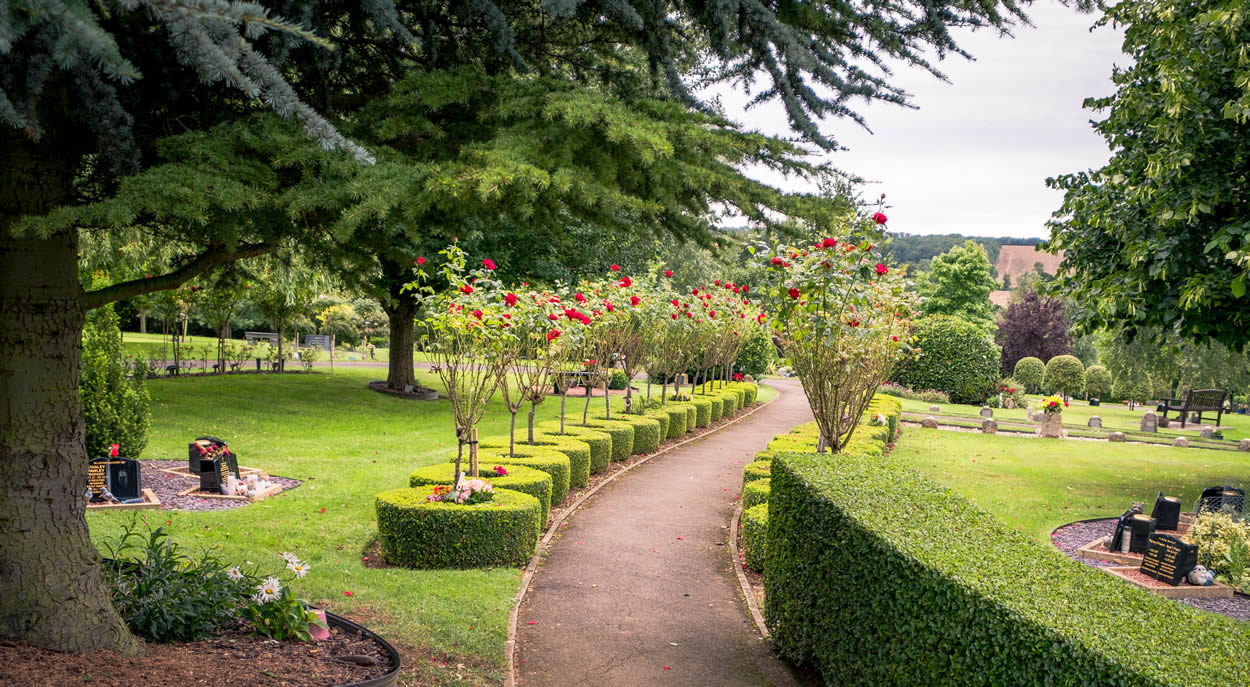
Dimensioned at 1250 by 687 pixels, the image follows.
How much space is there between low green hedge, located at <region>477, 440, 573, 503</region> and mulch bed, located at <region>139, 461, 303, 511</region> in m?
2.58

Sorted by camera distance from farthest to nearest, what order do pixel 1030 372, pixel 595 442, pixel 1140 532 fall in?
pixel 1030 372 < pixel 595 442 < pixel 1140 532

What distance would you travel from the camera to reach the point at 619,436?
14391 mm

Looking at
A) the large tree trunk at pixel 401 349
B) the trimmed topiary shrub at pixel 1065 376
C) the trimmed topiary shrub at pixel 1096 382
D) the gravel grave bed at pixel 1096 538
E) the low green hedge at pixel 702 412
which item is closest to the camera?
the gravel grave bed at pixel 1096 538

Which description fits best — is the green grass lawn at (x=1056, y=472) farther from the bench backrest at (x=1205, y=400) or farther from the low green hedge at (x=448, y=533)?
the bench backrest at (x=1205, y=400)

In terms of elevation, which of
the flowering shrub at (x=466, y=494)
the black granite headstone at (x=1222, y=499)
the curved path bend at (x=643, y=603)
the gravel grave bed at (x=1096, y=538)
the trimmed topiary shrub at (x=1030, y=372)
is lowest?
the gravel grave bed at (x=1096, y=538)

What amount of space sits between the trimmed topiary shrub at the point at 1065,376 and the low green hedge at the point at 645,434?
30194 mm

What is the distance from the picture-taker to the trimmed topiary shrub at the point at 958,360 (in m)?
32.5

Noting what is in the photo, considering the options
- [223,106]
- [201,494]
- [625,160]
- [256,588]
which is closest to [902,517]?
[625,160]

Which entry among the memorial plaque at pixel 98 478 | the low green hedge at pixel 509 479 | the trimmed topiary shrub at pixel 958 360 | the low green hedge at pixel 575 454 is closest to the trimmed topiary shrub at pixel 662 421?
the low green hedge at pixel 575 454

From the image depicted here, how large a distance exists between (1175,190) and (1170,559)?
12.8ft

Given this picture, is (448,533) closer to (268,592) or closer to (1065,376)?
(268,592)

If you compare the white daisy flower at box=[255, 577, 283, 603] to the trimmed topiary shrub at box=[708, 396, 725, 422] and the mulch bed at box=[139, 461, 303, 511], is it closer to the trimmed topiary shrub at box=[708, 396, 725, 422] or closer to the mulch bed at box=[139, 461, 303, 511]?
the mulch bed at box=[139, 461, 303, 511]

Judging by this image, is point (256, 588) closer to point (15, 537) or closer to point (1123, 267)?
point (15, 537)

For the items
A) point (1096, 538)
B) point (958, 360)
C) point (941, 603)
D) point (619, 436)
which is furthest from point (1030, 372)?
point (941, 603)
